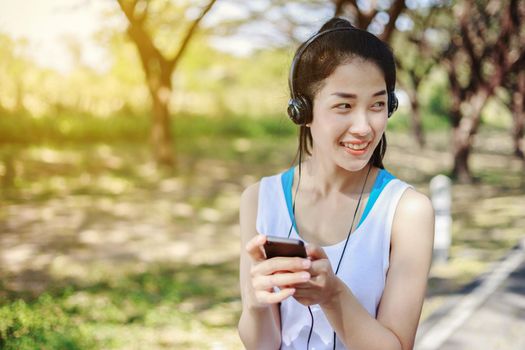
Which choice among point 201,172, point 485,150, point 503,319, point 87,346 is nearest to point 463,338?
point 503,319

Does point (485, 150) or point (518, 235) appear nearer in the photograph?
point (518, 235)

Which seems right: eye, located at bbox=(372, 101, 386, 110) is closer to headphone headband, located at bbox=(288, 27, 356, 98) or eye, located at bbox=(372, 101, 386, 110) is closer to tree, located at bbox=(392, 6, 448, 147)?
headphone headband, located at bbox=(288, 27, 356, 98)

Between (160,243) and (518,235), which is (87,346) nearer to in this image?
(160,243)

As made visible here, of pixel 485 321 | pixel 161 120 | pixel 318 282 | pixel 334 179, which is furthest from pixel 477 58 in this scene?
pixel 318 282

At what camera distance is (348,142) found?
1.57 m

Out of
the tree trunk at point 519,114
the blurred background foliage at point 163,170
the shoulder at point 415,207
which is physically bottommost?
the tree trunk at point 519,114

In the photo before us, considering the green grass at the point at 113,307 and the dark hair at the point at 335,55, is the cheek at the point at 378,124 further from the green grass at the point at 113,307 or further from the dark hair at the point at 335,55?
the green grass at the point at 113,307

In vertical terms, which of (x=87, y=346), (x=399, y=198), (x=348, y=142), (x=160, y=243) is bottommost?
(x=160, y=243)

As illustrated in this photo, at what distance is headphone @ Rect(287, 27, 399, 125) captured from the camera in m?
1.64

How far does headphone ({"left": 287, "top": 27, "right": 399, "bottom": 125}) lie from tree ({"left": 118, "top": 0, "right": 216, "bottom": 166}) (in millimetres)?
10626

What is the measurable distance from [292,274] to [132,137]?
55.8ft

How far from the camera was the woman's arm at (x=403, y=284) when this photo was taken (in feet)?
4.75

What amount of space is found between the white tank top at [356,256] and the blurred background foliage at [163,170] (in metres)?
0.48

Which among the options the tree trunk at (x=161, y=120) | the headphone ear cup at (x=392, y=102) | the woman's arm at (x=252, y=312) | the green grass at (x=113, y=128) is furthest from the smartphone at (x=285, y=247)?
the tree trunk at (x=161, y=120)
